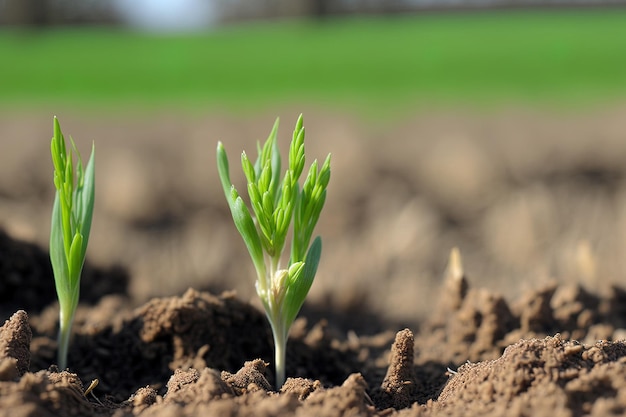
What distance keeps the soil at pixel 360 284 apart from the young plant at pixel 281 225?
13 cm

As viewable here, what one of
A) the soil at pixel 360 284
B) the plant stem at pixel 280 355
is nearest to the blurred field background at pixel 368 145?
the soil at pixel 360 284

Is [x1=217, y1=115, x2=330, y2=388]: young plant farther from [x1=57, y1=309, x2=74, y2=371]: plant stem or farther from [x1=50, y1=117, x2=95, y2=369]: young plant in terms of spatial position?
[x1=57, y1=309, x2=74, y2=371]: plant stem

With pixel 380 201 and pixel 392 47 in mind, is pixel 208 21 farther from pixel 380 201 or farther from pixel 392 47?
pixel 380 201

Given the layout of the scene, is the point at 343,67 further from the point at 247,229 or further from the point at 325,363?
the point at 247,229

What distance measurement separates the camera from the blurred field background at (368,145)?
10.0ft

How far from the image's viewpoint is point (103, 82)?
10883 mm

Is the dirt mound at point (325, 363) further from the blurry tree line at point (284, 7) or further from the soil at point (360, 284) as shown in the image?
the blurry tree line at point (284, 7)

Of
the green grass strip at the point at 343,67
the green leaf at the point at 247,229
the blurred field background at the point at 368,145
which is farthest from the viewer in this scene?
the green grass strip at the point at 343,67

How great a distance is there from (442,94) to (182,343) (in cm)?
786

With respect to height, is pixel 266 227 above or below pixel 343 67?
below

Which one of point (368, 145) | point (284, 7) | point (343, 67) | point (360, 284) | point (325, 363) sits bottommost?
point (325, 363)

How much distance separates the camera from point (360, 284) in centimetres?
284

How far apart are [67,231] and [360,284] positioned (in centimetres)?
145

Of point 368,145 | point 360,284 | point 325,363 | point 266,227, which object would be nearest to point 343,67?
point 368,145
